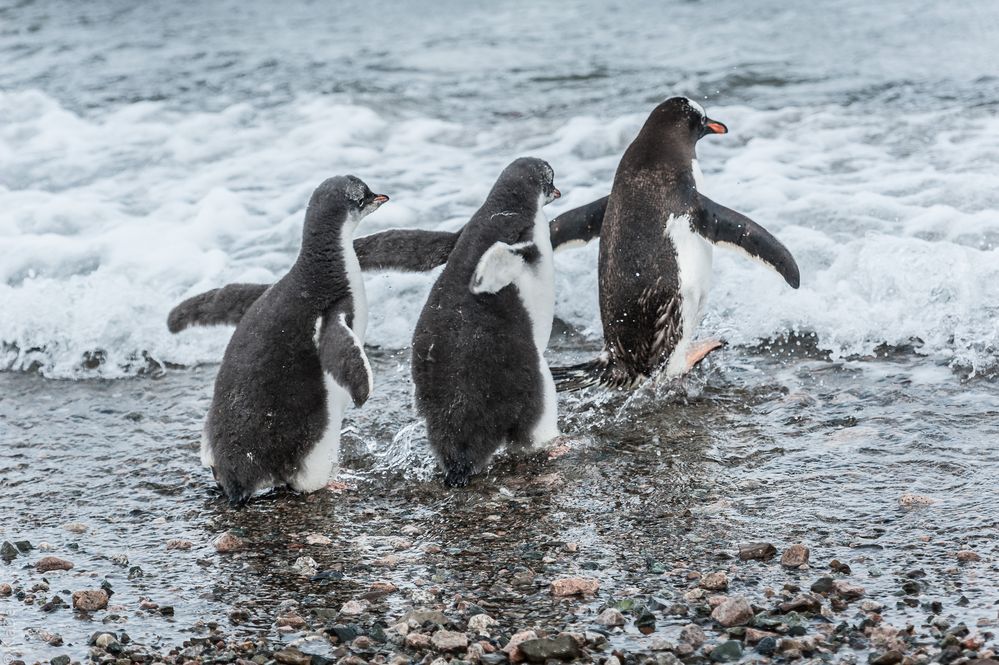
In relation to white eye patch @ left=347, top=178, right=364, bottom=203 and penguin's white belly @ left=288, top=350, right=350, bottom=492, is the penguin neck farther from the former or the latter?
penguin's white belly @ left=288, top=350, right=350, bottom=492

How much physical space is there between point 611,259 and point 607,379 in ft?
1.70

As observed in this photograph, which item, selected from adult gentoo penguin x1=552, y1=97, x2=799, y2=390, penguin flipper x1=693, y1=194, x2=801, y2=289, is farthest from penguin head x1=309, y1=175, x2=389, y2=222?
penguin flipper x1=693, y1=194, x2=801, y2=289

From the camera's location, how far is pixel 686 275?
17.4 feet

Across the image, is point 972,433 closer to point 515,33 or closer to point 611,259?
point 611,259

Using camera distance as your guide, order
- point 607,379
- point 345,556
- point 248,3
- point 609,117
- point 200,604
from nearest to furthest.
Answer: point 200,604, point 345,556, point 607,379, point 609,117, point 248,3

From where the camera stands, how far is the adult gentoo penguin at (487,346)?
14.0 ft

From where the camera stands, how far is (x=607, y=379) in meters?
5.23

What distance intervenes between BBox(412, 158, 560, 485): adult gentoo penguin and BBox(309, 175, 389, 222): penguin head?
14.7 inches

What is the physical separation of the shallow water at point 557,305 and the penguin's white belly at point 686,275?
0.15 meters

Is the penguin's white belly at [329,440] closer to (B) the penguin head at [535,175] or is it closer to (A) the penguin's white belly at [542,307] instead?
(A) the penguin's white belly at [542,307]

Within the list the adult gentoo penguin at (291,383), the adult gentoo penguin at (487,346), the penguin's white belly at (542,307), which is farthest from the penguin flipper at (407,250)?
the adult gentoo penguin at (291,383)

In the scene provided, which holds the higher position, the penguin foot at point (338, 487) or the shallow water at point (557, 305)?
the shallow water at point (557, 305)

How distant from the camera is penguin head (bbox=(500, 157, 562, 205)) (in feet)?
15.4

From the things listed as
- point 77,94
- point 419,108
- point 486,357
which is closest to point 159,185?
point 419,108
